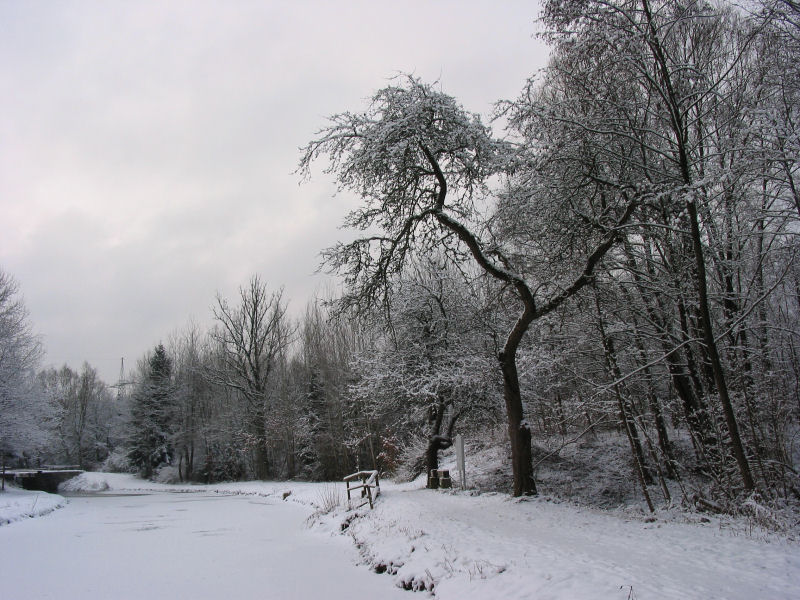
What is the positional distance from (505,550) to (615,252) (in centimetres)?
758

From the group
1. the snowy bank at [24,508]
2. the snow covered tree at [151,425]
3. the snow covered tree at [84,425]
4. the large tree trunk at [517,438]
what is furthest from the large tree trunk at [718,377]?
the snow covered tree at [84,425]

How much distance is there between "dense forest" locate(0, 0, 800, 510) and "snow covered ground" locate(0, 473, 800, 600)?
4.05 feet

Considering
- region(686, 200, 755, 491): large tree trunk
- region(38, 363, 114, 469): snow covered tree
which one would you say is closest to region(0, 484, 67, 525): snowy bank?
region(686, 200, 755, 491): large tree trunk

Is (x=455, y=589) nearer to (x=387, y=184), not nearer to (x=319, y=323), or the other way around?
(x=387, y=184)

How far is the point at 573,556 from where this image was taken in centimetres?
603

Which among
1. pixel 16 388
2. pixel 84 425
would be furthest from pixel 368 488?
pixel 84 425

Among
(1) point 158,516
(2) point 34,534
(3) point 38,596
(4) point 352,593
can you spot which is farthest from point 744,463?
(1) point 158,516

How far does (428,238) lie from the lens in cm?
1104

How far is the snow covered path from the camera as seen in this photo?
479cm

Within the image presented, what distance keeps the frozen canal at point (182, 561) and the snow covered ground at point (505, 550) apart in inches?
3.0

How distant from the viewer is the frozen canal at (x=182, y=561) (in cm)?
738

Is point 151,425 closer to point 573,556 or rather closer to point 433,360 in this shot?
point 433,360

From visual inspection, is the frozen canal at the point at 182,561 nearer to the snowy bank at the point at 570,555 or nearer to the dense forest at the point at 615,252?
the snowy bank at the point at 570,555

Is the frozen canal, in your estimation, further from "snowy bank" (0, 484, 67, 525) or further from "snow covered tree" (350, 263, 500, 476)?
"snow covered tree" (350, 263, 500, 476)
